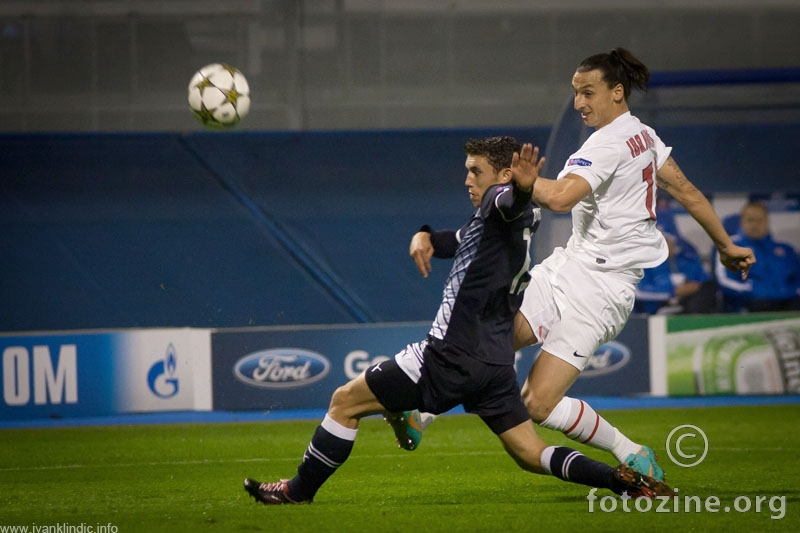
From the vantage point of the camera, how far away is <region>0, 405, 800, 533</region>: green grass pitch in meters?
4.27

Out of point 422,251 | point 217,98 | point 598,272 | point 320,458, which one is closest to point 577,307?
point 598,272

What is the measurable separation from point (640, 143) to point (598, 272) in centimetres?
60

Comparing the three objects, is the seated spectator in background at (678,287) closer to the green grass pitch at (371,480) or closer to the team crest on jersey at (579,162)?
the green grass pitch at (371,480)

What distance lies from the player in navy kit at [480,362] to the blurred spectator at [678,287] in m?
7.53

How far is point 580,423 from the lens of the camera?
15.1ft

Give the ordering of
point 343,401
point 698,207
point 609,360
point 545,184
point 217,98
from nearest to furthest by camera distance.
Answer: point 545,184, point 343,401, point 698,207, point 217,98, point 609,360

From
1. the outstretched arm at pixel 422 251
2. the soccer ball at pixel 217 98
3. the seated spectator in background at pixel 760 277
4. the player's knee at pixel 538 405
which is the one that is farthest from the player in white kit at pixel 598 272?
the seated spectator in background at pixel 760 277

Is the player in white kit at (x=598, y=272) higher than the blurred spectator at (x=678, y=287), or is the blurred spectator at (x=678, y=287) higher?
the player in white kit at (x=598, y=272)

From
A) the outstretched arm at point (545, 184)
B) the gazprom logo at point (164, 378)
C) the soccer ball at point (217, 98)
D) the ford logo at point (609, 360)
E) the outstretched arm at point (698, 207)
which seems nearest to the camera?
Answer: the outstretched arm at point (545, 184)

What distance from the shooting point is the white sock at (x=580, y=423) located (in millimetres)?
4574

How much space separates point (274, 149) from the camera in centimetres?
1289

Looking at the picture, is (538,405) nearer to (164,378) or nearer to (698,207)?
(698,207)

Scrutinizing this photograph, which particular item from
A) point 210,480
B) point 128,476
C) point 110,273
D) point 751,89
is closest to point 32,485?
point 128,476

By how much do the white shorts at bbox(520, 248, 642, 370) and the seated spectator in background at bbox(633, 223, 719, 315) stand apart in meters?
7.05
